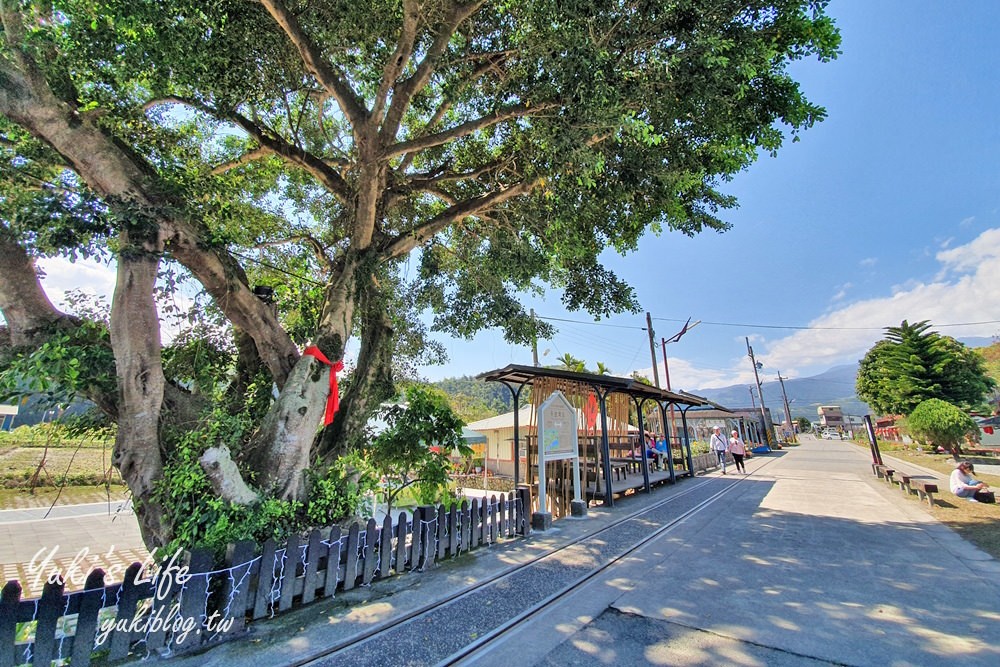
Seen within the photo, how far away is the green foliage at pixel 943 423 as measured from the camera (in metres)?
16.6

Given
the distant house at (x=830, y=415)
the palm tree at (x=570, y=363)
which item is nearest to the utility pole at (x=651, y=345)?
the palm tree at (x=570, y=363)

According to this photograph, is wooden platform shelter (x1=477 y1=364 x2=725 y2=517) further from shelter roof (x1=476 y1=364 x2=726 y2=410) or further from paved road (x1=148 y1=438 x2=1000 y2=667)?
paved road (x1=148 y1=438 x2=1000 y2=667)

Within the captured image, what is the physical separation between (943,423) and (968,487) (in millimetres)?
13525

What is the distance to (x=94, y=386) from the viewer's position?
3.50 m

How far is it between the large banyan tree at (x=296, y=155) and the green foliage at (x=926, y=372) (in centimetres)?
2786

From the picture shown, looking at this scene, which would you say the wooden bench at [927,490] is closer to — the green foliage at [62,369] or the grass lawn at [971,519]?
the grass lawn at [971,519]

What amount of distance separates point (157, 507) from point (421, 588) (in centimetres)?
255

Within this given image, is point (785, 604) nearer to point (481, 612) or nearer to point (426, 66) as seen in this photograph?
point (481, 612)

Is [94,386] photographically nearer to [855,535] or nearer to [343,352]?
[343,352]

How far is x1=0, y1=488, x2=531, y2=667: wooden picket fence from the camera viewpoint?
2.37 metres

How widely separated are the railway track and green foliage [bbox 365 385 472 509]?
1506mm

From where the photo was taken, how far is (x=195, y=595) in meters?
2.83

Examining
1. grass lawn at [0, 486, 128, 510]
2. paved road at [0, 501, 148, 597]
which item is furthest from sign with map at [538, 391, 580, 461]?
grass lawn at [0, 486, 128, 510]

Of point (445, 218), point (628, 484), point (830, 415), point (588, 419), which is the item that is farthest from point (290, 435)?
point (830, 415)
